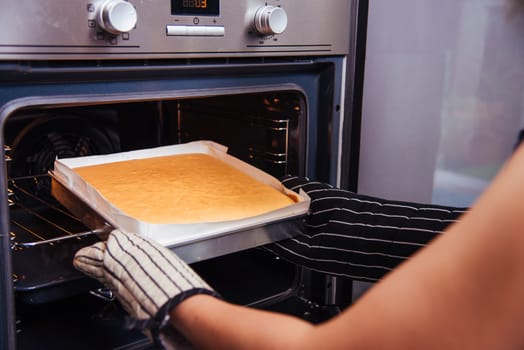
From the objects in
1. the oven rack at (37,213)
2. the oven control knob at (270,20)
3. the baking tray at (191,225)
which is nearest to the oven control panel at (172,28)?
the oven control knob at (270,20)

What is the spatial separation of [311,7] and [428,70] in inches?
12.1

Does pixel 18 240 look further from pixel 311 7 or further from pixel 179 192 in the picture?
pixel 311 7

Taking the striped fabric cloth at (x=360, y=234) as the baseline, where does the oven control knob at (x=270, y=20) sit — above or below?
above

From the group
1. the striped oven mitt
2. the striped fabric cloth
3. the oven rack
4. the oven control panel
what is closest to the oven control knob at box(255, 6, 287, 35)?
the oven control panel

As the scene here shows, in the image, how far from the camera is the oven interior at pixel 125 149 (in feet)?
3.97

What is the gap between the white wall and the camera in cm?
120

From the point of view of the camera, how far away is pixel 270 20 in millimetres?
1038

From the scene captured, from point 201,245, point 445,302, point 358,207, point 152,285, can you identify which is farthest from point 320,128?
point 445,302

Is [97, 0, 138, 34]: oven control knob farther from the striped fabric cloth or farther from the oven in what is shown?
the striped fabric cloth

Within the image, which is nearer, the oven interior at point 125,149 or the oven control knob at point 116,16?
the oven control knob at point 116,16

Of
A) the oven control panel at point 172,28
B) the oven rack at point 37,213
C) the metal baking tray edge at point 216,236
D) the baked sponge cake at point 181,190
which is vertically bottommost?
the oven rack at point 37,213

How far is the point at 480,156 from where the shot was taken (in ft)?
4.13

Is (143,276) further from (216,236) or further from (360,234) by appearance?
(360,234)

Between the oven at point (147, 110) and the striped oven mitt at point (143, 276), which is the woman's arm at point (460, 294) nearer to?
the striped oven mitt at point (143, 276)
